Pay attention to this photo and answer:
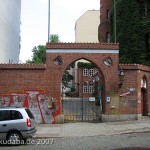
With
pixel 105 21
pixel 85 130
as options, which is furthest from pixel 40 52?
pixel 85 130

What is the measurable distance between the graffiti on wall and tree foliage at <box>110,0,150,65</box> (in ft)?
41.9

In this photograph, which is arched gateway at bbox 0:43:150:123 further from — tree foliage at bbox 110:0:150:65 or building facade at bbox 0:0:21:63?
building facade at bbox 0:0:21:63

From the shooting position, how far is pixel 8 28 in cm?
4262

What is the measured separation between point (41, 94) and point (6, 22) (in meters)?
16.9

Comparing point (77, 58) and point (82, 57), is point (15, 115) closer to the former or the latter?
point (77, 58)

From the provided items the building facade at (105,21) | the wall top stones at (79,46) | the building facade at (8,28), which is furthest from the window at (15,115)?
the building facade at (105,21)

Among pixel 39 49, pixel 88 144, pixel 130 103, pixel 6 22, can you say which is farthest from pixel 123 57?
pixel 39 49

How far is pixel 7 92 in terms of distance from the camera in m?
26.5

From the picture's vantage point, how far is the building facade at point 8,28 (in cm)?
3828

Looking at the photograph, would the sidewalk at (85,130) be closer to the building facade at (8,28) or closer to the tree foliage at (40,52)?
the building facade at (8,28)

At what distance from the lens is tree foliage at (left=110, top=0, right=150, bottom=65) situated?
36250 mm

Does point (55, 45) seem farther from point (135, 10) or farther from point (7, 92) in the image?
point (135, 10)

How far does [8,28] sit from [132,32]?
14.4 meters

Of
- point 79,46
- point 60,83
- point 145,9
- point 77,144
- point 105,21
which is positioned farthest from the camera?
point 105,21
